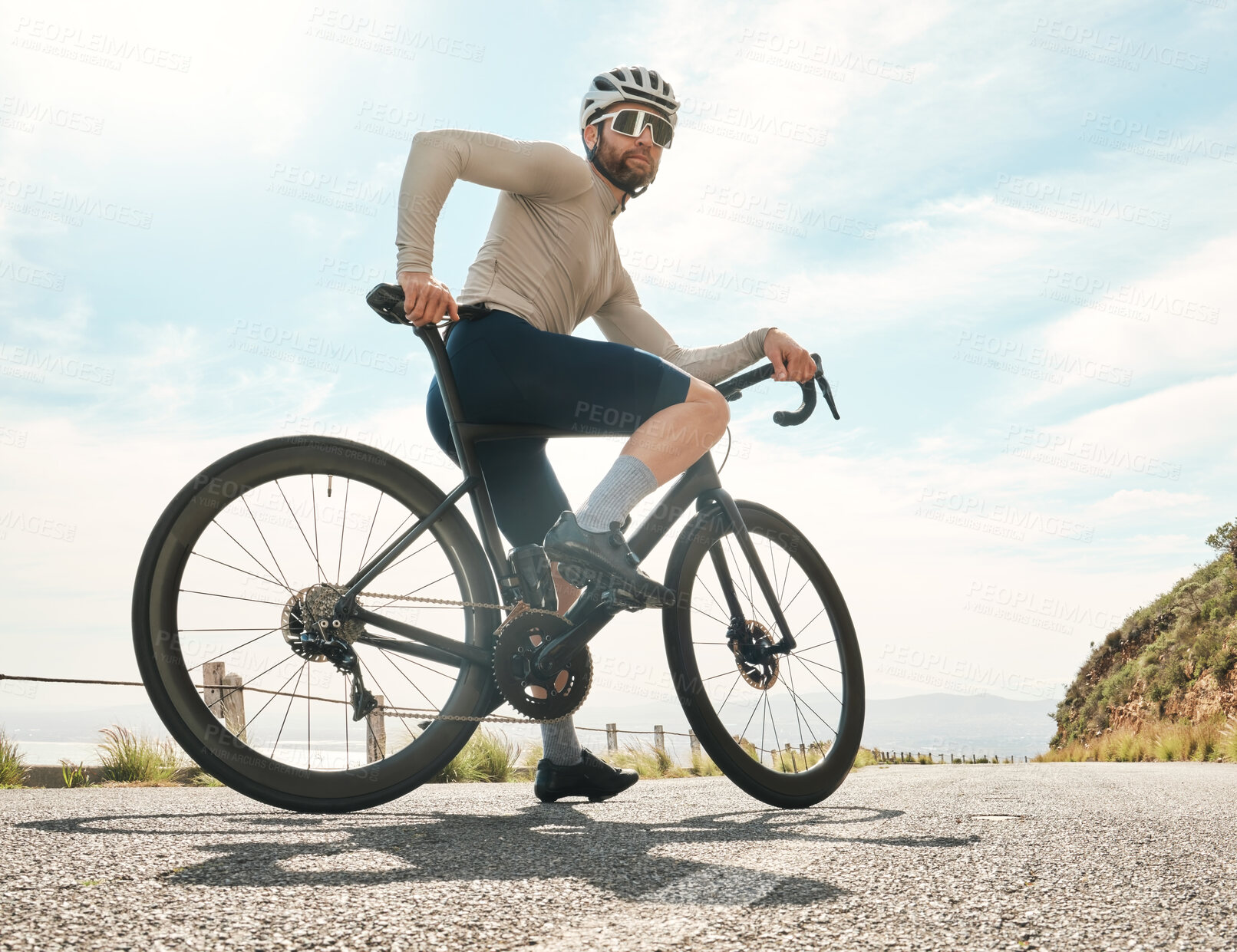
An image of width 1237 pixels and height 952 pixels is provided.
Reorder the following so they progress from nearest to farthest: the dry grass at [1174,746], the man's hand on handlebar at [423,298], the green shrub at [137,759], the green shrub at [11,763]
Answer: the man's hand on handlebar at [423,298] < the green shrub at [11,763] < the green shrub at [137,759] < the dry grass at [1174,746]

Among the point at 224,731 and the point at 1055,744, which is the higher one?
the point at 224,731

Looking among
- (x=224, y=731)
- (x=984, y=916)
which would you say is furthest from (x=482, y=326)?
(x=984, y=916)

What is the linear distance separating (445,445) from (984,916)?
207 cm

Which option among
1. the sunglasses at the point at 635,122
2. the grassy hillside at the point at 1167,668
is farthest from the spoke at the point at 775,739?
the grassy hillside at the point at 1167,668

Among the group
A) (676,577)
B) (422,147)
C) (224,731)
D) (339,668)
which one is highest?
(422,147)

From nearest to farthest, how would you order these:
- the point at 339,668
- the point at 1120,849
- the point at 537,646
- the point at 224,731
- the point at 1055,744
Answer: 1. the point at 1120,849
2. the point at 224,731
3. the point at 339,668
4. the point at 537,646
5. the point at 1055,744

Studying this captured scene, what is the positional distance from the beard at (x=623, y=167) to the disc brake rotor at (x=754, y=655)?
5.26ft

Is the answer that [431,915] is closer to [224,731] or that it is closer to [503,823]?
[503,823]

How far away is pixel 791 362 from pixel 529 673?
1426 millimetres

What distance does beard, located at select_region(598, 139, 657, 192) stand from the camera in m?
2.96

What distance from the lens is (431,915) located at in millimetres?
1177

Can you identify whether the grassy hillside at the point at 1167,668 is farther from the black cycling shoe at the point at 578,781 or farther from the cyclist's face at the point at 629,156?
the cyclist's face at the point at 629,156

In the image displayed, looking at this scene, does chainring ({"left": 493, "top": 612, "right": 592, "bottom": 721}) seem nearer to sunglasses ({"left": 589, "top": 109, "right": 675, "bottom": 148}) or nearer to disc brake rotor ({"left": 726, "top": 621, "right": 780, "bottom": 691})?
disc brake rotor ({"left": 726, "top": 621, "right": 780, "bottom": 691})

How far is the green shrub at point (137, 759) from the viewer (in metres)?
5.31
